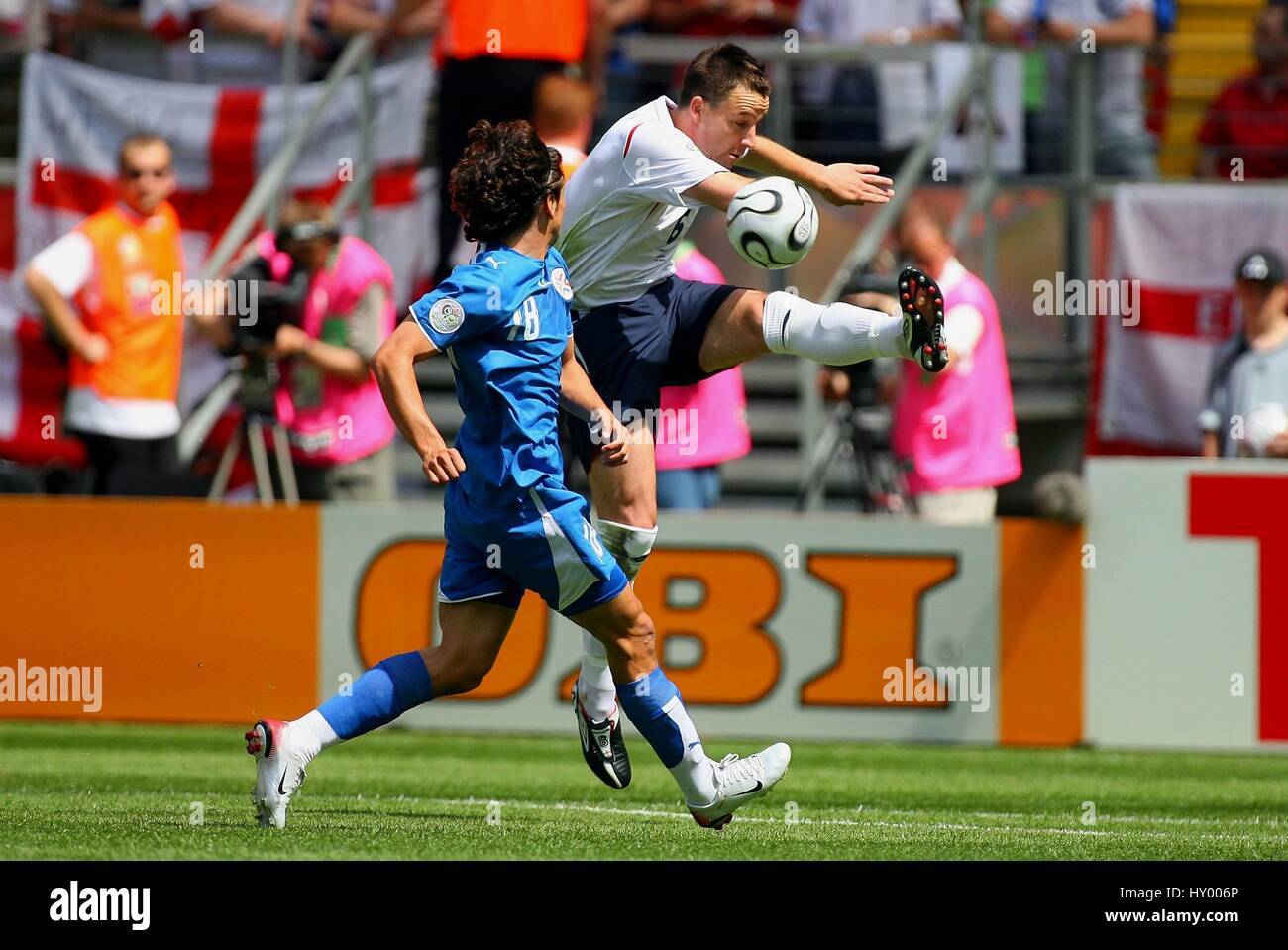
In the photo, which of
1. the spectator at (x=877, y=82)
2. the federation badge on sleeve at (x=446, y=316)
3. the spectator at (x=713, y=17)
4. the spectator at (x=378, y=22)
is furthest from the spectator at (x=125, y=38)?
the federation badge on sleeve at (x=446, y=316)

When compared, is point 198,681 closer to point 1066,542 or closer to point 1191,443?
point 1066,542

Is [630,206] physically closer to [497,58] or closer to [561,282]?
[561,282]

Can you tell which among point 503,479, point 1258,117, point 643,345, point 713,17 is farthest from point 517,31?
point 503,479

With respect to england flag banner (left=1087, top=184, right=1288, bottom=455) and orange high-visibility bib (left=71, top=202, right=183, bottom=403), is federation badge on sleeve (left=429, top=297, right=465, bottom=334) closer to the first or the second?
orange high-visibility bib (left=71, top=202, right=183, bottom=403)

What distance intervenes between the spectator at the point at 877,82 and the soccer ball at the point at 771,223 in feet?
20.2

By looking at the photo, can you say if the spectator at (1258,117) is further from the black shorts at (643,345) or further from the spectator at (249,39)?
the black shorts at (643,345)

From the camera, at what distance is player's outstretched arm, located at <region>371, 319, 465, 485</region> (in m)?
5.63

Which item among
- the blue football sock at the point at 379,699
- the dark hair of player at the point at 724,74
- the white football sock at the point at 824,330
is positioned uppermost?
the dark hair of player at the point at 724,74

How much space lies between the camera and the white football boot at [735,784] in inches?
250

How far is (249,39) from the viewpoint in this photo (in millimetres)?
Answer: 12625

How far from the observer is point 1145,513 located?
33.3 ft

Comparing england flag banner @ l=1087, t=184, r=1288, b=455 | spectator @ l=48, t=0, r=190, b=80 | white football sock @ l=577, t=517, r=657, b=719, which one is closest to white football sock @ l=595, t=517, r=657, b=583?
white football sock @ l=577, t=517, r=657, b=719

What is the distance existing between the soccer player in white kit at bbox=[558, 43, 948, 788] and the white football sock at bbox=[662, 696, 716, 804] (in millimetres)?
723
